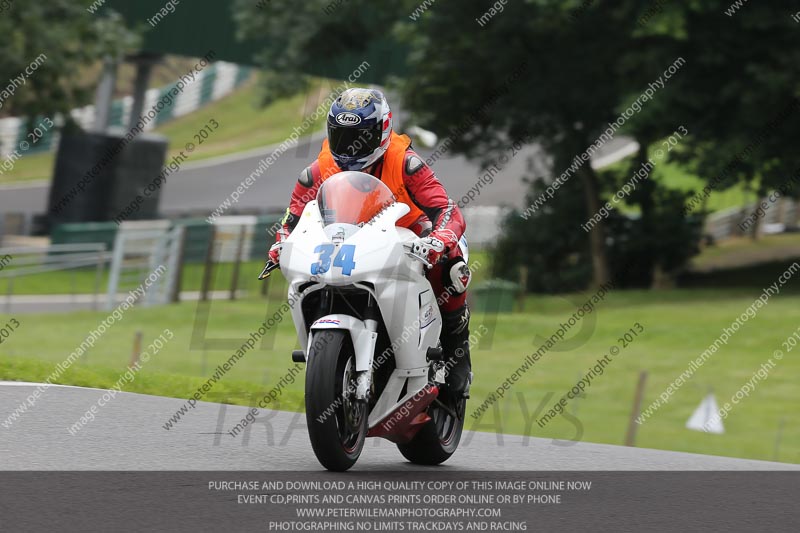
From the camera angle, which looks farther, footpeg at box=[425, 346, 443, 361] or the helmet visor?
footpeg at box=[425, 346, 443, 361]

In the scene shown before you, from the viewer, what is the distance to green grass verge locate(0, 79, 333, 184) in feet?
171

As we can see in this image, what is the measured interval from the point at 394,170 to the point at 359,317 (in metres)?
0.93

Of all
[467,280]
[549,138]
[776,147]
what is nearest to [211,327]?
[549,138]

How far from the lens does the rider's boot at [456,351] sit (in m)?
7.97

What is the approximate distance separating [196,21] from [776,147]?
15.7 m

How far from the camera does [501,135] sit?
111ft

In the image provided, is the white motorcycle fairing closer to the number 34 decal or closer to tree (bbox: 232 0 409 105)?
the number 34 decal

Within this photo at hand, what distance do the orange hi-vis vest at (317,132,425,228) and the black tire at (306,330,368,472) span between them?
1042 mm

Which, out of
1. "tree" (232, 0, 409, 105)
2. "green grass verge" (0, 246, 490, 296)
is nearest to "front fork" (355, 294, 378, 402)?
"green grass verge" (0, 246, 490, 296)

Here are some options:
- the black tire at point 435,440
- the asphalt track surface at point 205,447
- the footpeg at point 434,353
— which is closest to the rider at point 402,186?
the black tire at point 435,440

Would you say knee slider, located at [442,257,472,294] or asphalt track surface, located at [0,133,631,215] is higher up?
knee slider, located at [442,257,472,294]

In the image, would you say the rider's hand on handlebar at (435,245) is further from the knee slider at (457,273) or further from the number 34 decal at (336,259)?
the number 34 decal at (336,259)

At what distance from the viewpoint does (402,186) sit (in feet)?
25.0

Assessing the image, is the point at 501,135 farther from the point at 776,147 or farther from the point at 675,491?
the point at 675,491
